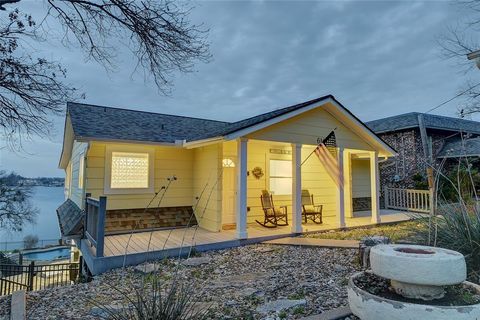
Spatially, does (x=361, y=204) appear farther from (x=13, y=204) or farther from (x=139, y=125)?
(x=13, y=204)

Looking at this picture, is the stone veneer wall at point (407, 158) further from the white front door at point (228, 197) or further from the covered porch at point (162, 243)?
the white front door at point (228, 197)

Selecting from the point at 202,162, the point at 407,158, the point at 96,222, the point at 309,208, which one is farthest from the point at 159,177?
the point at 407,158

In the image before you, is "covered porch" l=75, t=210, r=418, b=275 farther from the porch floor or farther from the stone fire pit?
the stone fire pit

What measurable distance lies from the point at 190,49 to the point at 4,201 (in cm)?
1328

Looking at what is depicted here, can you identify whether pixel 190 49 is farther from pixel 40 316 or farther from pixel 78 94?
pixel 40 316

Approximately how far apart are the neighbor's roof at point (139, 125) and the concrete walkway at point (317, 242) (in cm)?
285

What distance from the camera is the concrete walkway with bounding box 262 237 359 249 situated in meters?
5.81

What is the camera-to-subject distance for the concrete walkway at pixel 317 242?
581cm

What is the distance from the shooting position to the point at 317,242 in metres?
6.20

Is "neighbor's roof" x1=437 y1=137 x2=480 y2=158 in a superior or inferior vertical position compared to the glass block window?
superior

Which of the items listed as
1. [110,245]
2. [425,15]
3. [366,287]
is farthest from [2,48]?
[425,15]

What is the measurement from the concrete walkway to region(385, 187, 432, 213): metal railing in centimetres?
631

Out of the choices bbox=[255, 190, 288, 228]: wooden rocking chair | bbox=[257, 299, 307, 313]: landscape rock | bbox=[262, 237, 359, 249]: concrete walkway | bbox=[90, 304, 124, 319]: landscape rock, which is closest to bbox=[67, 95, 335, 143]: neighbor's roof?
bbox=[255, 190, 288, 228]: wooden rocking chair

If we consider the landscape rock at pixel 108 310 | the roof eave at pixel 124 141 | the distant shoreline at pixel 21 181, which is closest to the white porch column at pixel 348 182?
the roof eave at pixel 124 141
